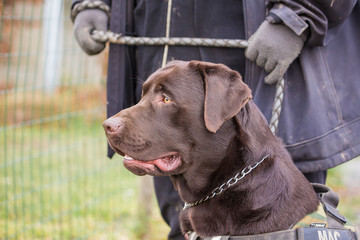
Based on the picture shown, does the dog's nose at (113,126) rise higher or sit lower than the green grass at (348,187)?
higher

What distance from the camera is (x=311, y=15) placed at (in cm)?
217

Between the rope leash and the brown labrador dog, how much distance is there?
0.72 feet

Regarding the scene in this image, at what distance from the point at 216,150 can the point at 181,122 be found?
0.66ft

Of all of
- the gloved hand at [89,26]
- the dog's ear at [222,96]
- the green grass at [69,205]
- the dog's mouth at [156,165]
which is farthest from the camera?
the green grass at [69,205]

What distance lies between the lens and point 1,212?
4.05 meters

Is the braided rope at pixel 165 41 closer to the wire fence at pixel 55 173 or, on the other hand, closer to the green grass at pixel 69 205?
the wire fence at pixel 55 173

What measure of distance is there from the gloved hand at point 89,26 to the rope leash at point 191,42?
0.04 m

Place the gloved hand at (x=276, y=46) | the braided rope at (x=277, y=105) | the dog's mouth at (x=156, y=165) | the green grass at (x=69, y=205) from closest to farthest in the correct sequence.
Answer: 1. the dog's mouth at (x=156, y=165)
2. the gloved hand at (x=276, y=46)
3. the braided rope at (x=277, y=105)
4. the green grass at (x=69, y=205)

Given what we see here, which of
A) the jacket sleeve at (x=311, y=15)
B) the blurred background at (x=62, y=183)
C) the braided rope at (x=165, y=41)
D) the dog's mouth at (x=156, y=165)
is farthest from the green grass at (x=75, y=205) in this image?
the jacket sleeve at (x=311, y=15)

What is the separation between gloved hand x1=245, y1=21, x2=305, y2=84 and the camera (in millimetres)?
2223

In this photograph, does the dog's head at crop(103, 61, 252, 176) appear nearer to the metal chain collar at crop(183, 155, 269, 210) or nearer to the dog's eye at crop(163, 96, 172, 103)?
the dog's eye at crop(163, 96, 172, 103)

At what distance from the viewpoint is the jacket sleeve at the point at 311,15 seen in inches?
85.2

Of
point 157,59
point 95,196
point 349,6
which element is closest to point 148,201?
point 95,196

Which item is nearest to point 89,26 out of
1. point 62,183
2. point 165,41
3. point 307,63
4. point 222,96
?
point 165,41
